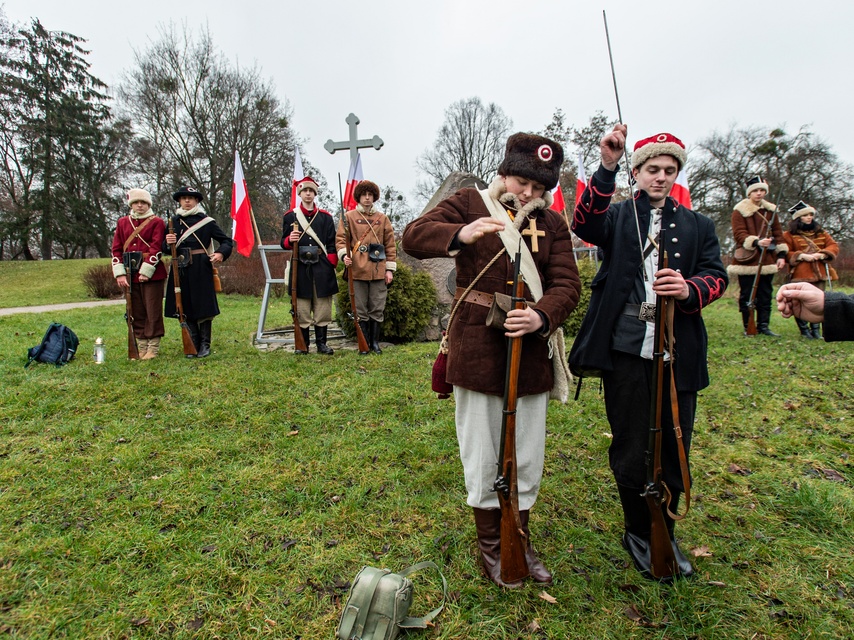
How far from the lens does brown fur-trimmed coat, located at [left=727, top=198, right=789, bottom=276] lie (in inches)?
310

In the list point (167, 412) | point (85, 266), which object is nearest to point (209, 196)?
point (85, 266)

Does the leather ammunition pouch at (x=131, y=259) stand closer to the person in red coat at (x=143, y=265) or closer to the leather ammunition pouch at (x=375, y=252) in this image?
the person in red coat at (x=143, y=265)

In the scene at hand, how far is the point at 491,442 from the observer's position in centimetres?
235

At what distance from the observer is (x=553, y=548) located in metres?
2.70

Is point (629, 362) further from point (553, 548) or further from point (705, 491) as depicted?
point (705, 491)

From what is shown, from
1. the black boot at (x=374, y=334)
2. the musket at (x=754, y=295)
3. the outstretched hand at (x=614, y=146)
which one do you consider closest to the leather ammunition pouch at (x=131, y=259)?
the black boot at (x=374, y=334)

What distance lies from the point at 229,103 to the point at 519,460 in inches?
1109

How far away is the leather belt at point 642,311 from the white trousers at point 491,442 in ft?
1.91

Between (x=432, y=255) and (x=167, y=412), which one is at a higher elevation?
(x=432, y=255)

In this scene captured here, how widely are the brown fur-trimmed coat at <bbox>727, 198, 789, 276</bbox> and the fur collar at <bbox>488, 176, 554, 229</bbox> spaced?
7233mm

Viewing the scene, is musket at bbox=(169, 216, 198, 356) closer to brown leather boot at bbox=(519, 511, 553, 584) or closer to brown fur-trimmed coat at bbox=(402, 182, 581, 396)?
brown fur-trimmed coat at bbox=(402, 182, 581, 396)

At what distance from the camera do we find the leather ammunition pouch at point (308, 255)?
6.66 meters

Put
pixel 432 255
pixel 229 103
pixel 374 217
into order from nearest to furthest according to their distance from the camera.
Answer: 1. pixel 432 255
2. pixel 374 217
3. pixel 229 103

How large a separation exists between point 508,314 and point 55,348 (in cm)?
647
